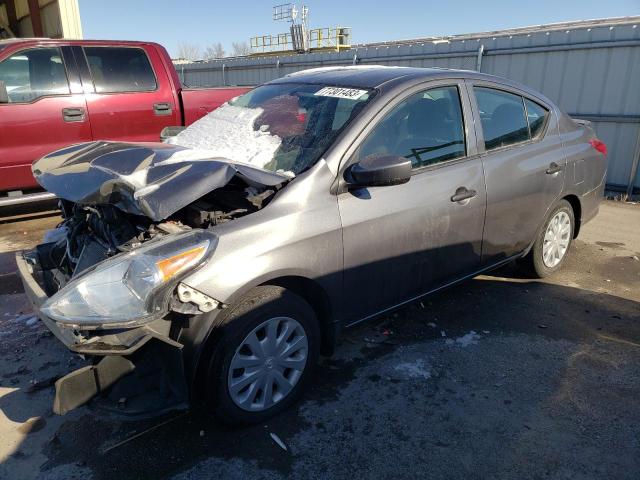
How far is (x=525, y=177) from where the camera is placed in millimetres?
3902

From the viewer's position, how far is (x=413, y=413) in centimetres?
286

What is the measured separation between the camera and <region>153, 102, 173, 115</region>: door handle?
6.39m

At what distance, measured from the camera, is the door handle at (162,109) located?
639 centimetres

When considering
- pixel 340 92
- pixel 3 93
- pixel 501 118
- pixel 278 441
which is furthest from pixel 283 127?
pixel 3 93

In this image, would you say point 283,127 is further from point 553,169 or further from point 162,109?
point 162,109

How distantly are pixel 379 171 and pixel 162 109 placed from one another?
456cm

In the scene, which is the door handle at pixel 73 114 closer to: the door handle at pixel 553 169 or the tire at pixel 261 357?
the tire at pixel 261 357

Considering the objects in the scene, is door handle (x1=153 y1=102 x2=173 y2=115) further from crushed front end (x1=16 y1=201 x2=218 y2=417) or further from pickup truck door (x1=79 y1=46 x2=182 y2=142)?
crushed front end (x1=16 y1=201 x2=218 y2=417)

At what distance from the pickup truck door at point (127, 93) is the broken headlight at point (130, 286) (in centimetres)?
428

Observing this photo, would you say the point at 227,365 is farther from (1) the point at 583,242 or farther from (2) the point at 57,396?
(1) the point at 583,242

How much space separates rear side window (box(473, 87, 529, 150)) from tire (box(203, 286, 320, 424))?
196 centimetres

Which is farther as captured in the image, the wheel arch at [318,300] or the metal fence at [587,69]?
the metal fence at [587,69]

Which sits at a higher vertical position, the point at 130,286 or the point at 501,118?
the point at 501,118

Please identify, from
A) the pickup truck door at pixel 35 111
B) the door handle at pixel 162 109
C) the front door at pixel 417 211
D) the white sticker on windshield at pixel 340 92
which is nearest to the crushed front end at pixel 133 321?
the front door at pixel 417 211
